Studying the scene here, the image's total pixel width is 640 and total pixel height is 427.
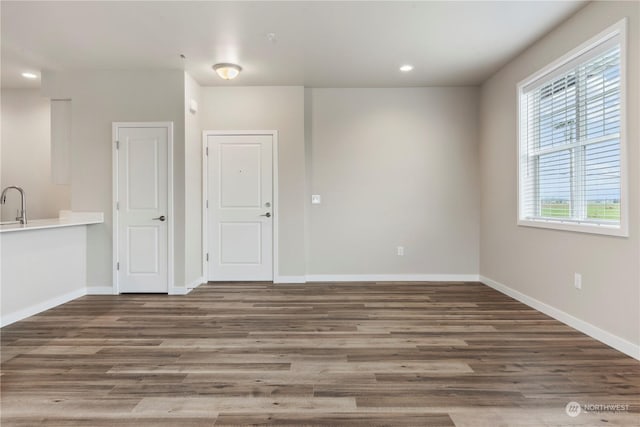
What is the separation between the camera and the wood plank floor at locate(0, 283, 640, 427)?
1.83m

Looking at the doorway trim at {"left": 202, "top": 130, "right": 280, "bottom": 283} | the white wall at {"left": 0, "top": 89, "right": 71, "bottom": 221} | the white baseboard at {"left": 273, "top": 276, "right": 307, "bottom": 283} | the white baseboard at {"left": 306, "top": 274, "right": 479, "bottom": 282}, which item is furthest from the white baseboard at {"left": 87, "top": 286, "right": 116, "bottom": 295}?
the white baseboard at {"left": 306, "top": 274, "right": 479, "bottom": 282}

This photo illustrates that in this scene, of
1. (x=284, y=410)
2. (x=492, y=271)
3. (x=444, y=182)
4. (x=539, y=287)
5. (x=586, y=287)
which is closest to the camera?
(x=284, y=410)

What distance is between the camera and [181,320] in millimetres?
3363

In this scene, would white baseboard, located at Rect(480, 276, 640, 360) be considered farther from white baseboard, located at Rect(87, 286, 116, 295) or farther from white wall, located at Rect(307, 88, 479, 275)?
white baseboard, located at Rect(87, 286, 116, 295)

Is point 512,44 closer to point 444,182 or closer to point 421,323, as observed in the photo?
point 444,182

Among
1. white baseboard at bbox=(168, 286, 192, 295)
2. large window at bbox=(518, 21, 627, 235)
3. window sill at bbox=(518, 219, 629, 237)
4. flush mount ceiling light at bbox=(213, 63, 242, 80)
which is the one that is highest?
flush mount ceiling light at bbox=(213, 63, 242, 80)

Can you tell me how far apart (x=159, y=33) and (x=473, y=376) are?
3900 millimetres

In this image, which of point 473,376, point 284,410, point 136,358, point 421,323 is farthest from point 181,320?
point 473,376

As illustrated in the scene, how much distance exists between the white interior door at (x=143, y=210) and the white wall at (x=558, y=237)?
13.7 ft

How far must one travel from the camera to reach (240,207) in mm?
4977

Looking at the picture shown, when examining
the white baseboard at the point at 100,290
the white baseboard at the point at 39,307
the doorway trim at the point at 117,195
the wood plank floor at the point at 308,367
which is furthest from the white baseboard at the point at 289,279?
the white baseboard at the point at 39,307

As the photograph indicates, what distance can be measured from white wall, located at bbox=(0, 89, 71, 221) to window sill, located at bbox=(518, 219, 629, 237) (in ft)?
20.1

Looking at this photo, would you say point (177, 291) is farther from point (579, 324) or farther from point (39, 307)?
point (579, 324)

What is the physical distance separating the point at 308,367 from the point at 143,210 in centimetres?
314
